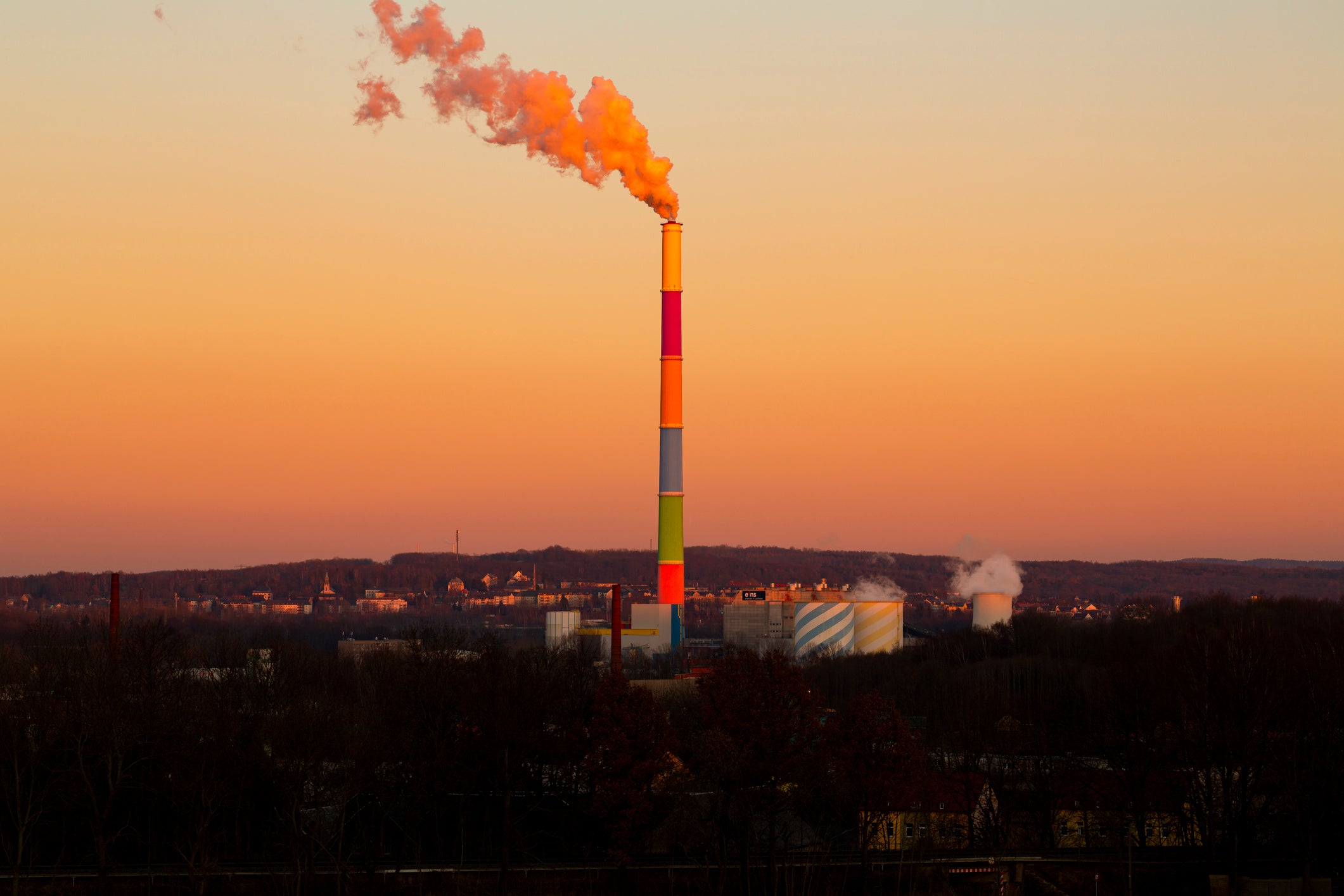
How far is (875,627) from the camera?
86.5 meters

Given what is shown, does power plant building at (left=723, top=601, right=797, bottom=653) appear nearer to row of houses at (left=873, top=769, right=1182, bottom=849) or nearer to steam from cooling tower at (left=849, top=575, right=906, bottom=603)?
steam from cooling tower at (left=849, top=575, right=906, bottom=603)

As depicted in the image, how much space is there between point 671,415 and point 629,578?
124m

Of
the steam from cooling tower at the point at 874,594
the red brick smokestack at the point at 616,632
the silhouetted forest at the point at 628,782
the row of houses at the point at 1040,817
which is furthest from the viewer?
the steam from cooling tower at the point at 874,594

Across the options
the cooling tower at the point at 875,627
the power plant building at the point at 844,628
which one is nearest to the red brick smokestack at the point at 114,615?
the power plant building at the point at 844,628

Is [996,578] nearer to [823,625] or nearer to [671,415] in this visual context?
[823,625]

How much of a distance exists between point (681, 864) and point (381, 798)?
22.8 ft

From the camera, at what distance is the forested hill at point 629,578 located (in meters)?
170

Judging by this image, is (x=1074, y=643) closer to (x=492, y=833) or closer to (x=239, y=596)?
(x=492, y=833)

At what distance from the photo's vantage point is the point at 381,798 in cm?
3353

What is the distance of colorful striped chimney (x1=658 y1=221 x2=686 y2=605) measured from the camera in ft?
219

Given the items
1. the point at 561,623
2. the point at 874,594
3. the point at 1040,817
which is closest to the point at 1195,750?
the point at 1040,817

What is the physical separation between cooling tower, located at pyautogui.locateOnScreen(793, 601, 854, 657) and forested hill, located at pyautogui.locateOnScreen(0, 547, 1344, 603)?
92712 mm

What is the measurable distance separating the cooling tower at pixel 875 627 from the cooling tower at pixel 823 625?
68cm

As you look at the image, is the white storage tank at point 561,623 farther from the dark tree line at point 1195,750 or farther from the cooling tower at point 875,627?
the dark tree line at point 1195,750
